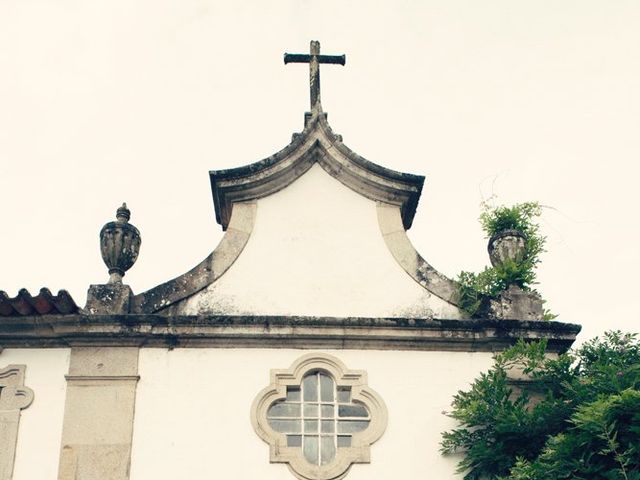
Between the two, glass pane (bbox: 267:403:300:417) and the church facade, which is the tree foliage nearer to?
the church facade

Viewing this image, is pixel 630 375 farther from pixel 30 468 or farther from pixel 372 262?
pixel 30 468

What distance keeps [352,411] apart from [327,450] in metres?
0.43

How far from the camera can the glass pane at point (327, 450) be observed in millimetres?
8633

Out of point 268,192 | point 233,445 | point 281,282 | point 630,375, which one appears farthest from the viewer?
point 268,192

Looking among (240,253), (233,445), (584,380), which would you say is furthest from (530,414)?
(240,253)

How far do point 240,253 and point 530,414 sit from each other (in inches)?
127

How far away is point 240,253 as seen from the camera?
967cm

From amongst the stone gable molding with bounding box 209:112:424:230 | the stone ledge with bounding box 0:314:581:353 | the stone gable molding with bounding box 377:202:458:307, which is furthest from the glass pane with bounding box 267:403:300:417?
the stone gable molding with bounding box 209:112:424:230

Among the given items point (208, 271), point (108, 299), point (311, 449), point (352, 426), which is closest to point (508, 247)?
point (352, 426)

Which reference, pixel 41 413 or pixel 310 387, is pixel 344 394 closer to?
pixel 310 387

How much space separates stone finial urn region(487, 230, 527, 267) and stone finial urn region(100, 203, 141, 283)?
357 centimetres

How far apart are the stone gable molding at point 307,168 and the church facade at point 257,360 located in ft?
1.06

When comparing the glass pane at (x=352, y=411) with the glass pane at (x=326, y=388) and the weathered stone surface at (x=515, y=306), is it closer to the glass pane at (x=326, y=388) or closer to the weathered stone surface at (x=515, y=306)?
the glass pane at (x=326, y=388)

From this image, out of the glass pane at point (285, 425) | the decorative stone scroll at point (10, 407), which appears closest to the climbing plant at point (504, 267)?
the glass pane at point (285, 425)
